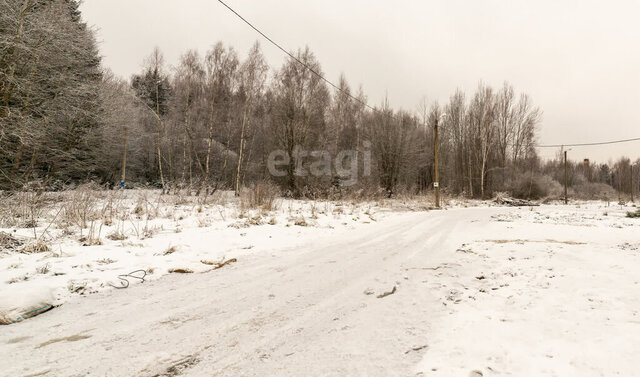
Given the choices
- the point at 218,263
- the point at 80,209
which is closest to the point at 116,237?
the point at 80,209

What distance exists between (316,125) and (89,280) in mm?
19356

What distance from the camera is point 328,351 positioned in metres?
2.05

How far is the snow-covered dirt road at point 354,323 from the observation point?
1.86m

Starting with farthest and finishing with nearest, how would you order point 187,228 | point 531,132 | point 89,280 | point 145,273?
point 531,132
point 187,228
point 145,273
point 89,280

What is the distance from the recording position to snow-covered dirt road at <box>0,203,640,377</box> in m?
1.86

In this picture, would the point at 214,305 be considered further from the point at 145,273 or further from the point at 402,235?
the point at 402,235

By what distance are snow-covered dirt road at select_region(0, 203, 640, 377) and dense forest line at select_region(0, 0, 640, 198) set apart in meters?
6.52

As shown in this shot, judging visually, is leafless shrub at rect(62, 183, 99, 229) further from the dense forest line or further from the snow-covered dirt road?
the snow-covered dirt road

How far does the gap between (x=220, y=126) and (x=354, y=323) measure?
23.9m

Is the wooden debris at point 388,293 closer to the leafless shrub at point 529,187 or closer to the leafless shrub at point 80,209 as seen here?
the leafless shrub at point 80,209

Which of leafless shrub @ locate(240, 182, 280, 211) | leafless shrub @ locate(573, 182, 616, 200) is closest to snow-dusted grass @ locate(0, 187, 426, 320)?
leafless shrub @ locate(240, 182, 280, 211)

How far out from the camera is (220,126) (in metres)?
23.8

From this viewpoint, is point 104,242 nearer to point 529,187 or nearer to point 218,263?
point 218,263

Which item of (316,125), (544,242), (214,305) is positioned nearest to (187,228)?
(214,305)
